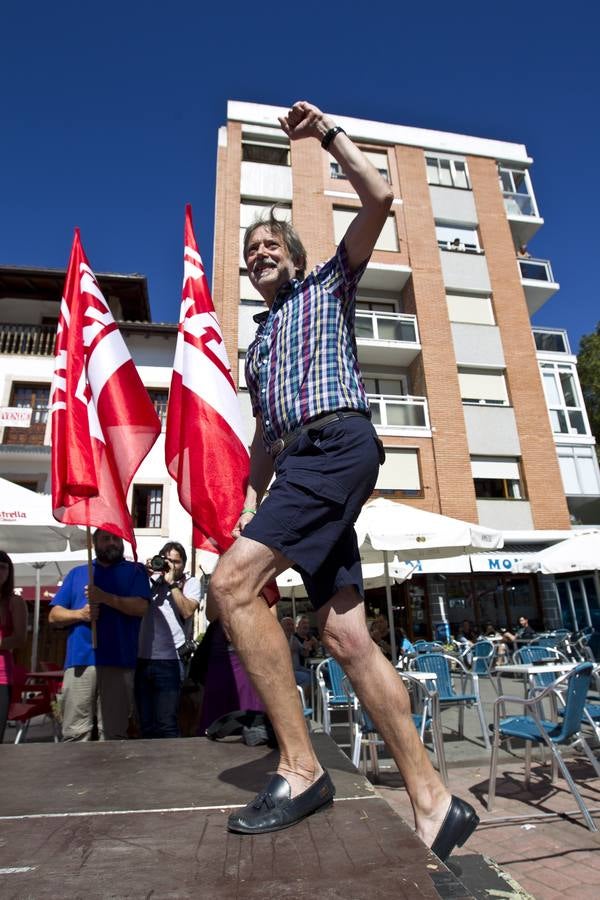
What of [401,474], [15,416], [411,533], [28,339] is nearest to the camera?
[411,533]

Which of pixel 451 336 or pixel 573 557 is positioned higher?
pixel 451 336

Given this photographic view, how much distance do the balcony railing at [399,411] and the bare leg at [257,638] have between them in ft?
58.4

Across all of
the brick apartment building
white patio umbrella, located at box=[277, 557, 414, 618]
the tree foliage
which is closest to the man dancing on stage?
white patio umbrella, located at box=[277, 557, 414, 618]

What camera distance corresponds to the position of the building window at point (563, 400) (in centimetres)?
2103

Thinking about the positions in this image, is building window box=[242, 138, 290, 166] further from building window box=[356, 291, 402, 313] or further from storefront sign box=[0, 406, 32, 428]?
storefront sign box=[0, 406, 32, 428]

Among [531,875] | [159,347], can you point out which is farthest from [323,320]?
[159,347]

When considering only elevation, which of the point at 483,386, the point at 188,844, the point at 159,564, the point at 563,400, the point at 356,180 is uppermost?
the point at 483,386

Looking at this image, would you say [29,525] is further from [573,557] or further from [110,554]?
[573,557]

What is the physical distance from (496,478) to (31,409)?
1546 cm

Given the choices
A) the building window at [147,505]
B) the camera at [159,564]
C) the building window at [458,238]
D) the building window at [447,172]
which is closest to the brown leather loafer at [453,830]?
the camera at [159,564]

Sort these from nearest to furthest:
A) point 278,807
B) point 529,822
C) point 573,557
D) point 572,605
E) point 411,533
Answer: point 278,807, point 529,822, point 411,533, point 573,557, point 572,605

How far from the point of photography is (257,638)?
1506 mm

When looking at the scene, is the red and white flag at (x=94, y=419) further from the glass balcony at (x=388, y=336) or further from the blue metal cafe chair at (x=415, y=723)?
the glass balcony at (x=388, y=336)

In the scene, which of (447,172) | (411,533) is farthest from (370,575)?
(447,172)
